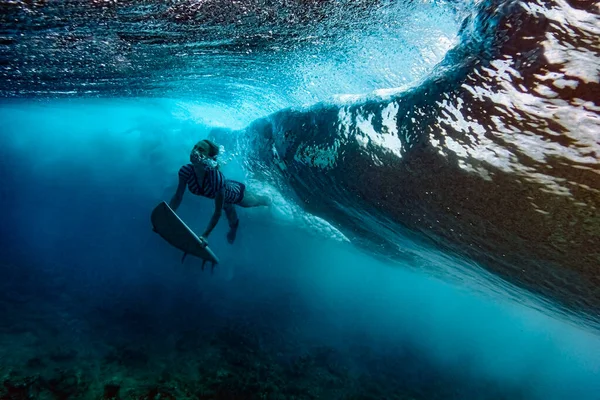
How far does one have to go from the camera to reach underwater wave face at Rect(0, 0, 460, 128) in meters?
3.42

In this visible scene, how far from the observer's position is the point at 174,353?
31.7 feet

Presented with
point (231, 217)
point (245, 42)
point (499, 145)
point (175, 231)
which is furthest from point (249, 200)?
point (499, 145)

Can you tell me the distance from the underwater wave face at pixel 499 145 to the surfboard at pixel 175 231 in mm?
3316

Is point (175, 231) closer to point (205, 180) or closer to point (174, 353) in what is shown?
point (205, 180)

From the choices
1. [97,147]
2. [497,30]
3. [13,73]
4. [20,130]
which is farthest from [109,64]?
[20,130]

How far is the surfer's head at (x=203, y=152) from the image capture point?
6051mm

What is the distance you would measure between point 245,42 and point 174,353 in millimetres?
9383

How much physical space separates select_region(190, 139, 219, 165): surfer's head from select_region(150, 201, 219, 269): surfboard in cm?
109

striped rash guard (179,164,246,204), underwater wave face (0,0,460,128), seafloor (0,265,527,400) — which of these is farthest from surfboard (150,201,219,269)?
seafloor (0,265,527,400)

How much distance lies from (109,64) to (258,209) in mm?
18547

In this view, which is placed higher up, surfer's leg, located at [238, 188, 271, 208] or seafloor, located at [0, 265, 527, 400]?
surfer's leg, located at [238, 188, 271, 208]

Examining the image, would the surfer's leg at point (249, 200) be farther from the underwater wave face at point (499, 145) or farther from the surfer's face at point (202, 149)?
the surfer's face at point (202, 149)

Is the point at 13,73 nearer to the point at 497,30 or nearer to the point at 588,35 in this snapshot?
the point at 497,30

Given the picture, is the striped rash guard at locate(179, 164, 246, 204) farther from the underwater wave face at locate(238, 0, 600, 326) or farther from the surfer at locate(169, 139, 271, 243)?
the underwater wave face at locate(238, 0, 600, 326)
